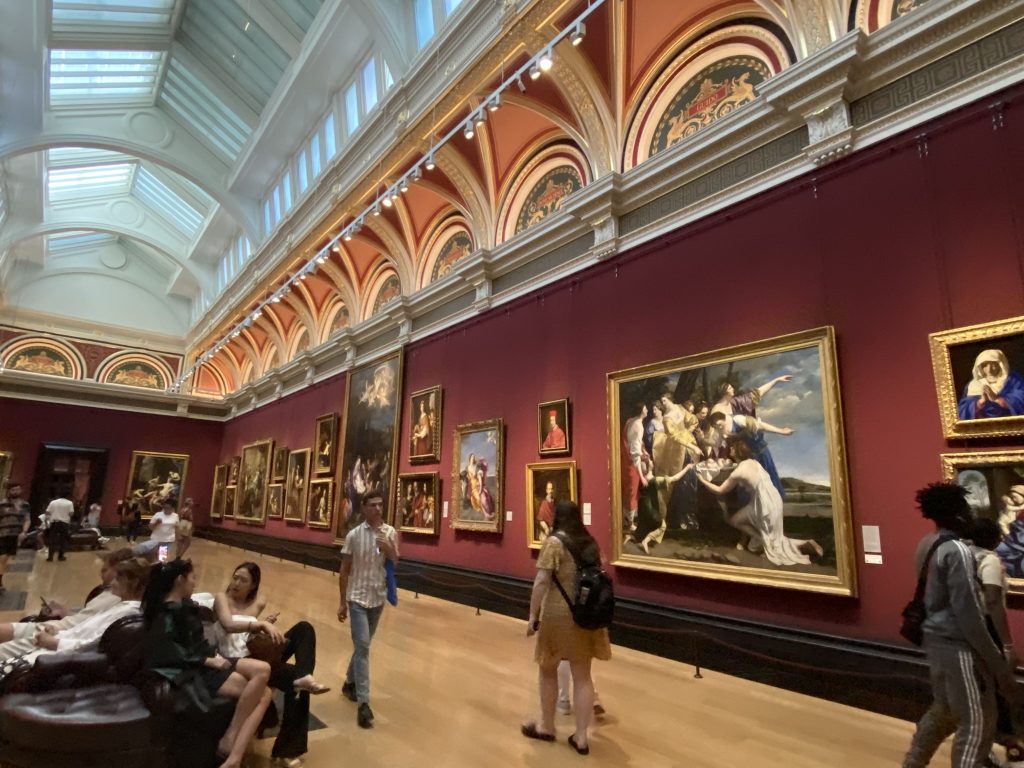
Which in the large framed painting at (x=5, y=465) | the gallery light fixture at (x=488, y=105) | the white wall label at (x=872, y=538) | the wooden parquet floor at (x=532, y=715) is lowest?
the wooden parquet floor at (x=532, y=715)

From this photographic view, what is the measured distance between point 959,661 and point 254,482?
65.6 feet

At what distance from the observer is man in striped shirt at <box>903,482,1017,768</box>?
2.58 m

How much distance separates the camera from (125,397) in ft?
73.2

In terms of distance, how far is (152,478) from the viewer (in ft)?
73.5

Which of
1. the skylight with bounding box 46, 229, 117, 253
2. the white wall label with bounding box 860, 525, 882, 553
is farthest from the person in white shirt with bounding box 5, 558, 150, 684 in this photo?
the skylight with bounding box 46, 229, 117, 253

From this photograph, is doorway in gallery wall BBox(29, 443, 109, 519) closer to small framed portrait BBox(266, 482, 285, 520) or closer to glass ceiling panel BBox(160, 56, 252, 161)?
small framed portrait BBox(266, 482, 285, 520)

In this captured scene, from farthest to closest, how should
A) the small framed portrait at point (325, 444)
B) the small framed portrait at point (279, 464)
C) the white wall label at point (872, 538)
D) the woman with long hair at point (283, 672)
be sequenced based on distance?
1. the small framed portrait at point (279, 464)
2. the small framed portrait at point (325, 444)
3. the white wall label at point (872, 538)
4. the woman with long hair at point (283, 672)

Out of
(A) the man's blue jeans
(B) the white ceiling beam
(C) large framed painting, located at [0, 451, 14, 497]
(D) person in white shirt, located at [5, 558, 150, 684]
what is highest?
(B) the white ceiling beam

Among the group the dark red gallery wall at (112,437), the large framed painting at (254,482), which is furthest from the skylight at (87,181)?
the large framed painting at (254,482)

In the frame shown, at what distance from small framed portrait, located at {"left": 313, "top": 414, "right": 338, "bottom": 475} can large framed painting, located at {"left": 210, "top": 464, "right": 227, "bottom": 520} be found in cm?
902

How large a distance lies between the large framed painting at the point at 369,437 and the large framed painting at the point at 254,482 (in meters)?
5.90

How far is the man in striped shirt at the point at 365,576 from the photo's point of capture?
4309 mm

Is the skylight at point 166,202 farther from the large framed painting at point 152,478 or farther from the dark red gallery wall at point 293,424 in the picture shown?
the large framed painting at point 152,478

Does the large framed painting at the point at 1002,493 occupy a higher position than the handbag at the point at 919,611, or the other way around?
the large framed painting at the point at 1002,493
